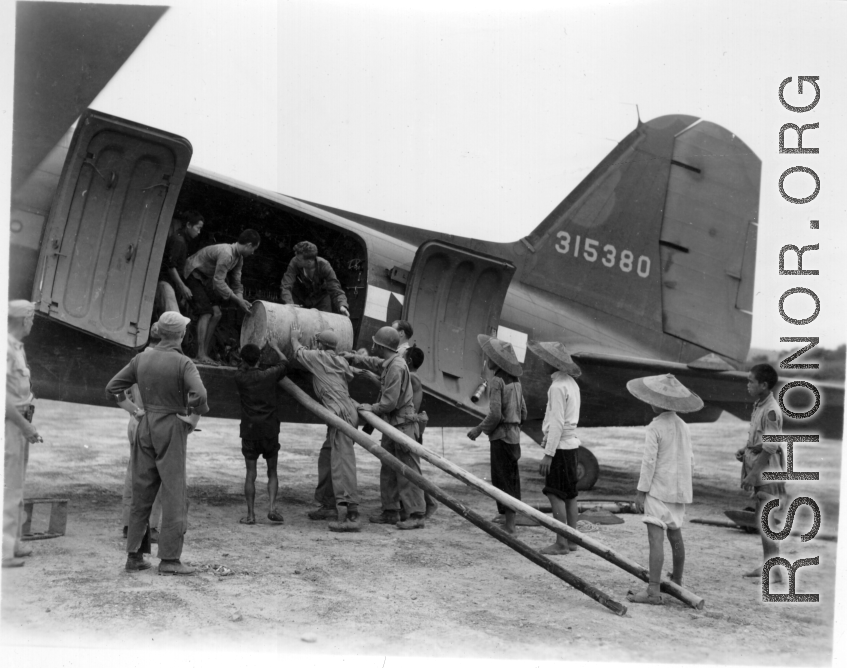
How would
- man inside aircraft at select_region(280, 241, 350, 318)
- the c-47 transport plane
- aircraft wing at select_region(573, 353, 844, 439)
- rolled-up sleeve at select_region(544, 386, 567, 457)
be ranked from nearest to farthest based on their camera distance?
the c-47 transport plane
rolled-up sleeve at select_region(544, 386, 567, 457)
man inside aircraft at select_region(280, 241, 350, 318)
aircraft wing at select_region(573, 353, 844, 439)

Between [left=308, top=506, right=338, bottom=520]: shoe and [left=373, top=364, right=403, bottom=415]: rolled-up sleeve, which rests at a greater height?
[left=373, top=364, right=403, bottom=415]: rolled-up sleeve

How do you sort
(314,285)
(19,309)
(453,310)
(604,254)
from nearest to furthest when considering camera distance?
(19,309) < (314,285) < (453,310) < (604,254)

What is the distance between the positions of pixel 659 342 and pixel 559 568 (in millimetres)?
5557

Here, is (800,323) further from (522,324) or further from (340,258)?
(340,258)

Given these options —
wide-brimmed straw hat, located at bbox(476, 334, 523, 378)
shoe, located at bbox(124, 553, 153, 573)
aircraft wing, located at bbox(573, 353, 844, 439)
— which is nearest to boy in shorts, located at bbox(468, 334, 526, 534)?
wide-brimmed straw hat, located at bbox(476, 334, 523, 378)

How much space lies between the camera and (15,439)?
536cm

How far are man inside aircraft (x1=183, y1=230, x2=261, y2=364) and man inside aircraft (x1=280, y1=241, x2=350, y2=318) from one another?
1.73 ft

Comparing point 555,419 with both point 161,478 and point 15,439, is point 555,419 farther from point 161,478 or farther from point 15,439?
point 15,439

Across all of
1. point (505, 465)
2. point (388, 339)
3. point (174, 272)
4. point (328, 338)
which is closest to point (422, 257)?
point (388, 339)

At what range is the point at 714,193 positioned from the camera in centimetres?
969

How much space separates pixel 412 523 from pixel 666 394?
9.31ft

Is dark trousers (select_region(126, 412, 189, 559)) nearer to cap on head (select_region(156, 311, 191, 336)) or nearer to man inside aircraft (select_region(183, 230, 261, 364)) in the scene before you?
cap on head (select_region(156, 311, 191, 336))

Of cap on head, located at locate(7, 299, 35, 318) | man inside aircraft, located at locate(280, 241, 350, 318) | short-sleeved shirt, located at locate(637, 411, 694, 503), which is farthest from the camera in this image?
man inside aircraft, located at locate(280, 241, 350, 318)

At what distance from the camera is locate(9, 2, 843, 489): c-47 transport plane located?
6.21 metres
